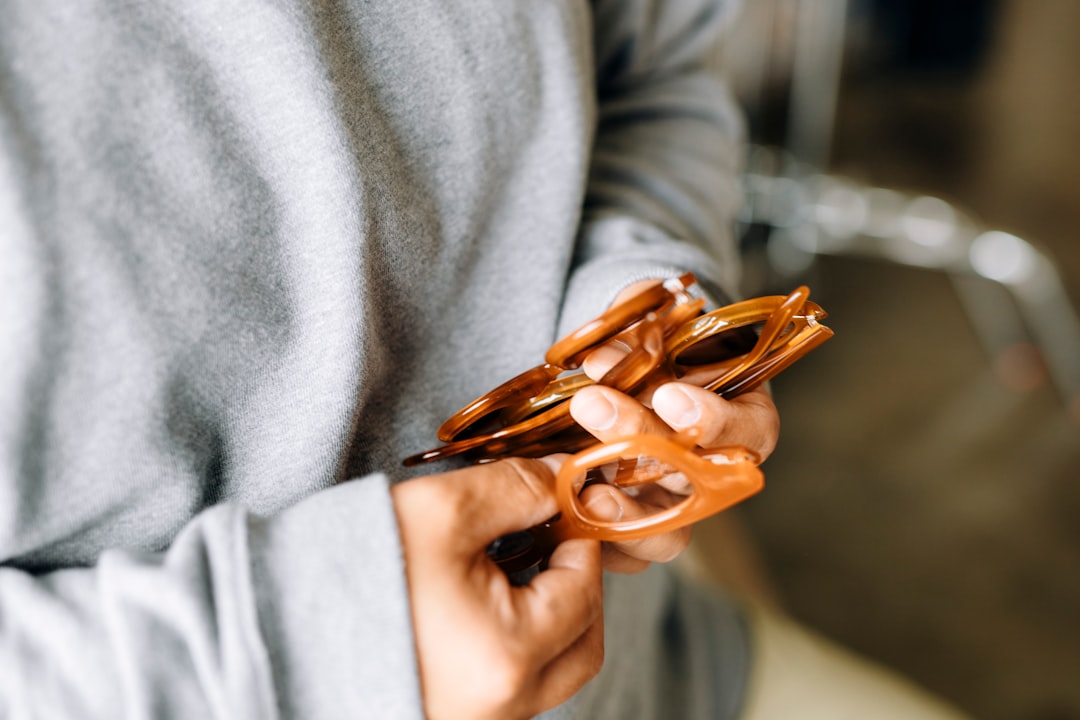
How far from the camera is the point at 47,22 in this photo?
0.34 m

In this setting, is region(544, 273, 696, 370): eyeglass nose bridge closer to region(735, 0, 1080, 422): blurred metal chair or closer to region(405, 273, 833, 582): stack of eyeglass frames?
region(405, 273, 833, 582): stack of eyeglass frames

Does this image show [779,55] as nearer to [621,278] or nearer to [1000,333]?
[1000,333]

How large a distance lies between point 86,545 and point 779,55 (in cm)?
226

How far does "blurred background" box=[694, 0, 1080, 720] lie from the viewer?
1.43m

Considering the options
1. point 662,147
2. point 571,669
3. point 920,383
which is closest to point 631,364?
point 571,669

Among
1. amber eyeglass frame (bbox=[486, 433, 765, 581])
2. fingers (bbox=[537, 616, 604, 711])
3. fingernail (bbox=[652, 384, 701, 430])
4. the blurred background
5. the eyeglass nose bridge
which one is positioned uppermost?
the eyeglass nose bridge

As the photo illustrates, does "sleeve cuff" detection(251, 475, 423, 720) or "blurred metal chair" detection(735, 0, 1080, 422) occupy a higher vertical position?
"sleeve cuff" detection(251, 475, 423, 720)

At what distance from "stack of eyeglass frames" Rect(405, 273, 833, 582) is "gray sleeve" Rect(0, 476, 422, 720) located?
8 centimetres

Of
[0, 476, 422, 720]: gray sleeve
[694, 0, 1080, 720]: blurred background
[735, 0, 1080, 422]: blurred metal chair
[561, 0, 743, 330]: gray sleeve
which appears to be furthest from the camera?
[735, 0, 1080, 422]: blurred metal chair

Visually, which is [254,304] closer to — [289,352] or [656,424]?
[289,352]

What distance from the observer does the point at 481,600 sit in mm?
350

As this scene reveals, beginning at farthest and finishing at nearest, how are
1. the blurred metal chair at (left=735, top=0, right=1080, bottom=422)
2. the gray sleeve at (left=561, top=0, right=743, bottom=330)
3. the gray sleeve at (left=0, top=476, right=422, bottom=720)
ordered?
the blurred metal chair at (left=735, top=0, right=1080, bottom=422) < the gray sleeve at (left=561, top=0, right=743, bottom=330) < the gray sleeve at (left=0, top=476, right=422, bottom=720)

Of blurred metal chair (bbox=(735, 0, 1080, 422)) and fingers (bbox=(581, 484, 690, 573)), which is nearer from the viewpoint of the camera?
fingers (bbox=(581, 484, 690, 573))

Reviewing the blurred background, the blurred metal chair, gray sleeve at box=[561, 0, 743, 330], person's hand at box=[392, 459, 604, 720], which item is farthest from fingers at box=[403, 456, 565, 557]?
the blurred metal chair
